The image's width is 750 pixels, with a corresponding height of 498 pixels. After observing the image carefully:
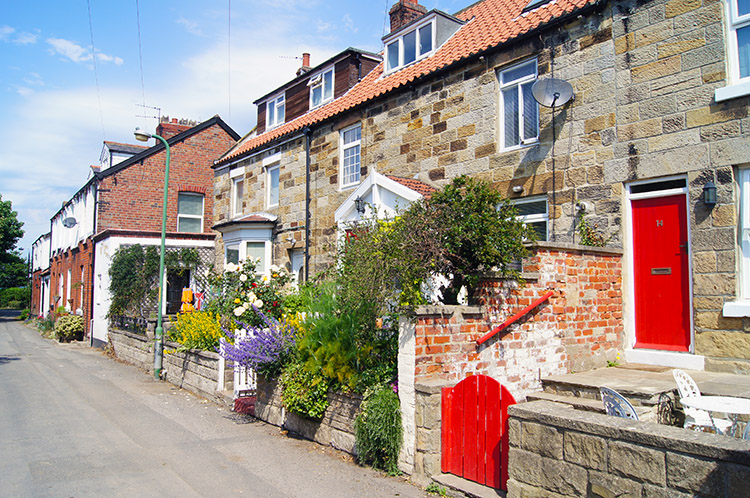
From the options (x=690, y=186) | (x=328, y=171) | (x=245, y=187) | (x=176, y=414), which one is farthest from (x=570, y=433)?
(x=245, y=187)

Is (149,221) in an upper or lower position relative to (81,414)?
upper

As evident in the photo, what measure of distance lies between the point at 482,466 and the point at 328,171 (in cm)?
1097

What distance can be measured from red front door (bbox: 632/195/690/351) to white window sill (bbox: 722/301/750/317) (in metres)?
0.62

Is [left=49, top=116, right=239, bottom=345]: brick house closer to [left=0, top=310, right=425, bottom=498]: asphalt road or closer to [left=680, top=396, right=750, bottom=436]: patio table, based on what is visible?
[left=0, top=310, right=425, bottom=498]: asphalt road

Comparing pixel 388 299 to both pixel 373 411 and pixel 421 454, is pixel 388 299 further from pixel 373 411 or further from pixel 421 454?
pixel 421 454

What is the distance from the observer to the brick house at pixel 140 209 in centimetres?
2133

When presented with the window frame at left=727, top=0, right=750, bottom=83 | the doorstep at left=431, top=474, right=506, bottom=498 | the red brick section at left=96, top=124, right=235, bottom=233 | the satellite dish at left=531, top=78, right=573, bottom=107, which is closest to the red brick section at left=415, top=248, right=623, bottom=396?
the doorstep at left=431, top=474, right=506, bottom=498

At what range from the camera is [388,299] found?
→ 6641mm

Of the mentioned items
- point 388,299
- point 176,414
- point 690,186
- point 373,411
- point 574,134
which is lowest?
point 176,414

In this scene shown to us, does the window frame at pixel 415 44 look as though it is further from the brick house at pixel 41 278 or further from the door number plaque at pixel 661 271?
the brick house at pixel 41 278

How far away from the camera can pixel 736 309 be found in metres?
7.23

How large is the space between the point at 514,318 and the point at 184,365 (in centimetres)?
829

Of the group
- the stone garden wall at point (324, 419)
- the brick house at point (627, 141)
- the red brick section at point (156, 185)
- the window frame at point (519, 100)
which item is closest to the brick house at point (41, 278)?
the red brick section at point (156, 185)

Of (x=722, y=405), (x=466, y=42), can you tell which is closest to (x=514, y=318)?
(x=722, y=405)
